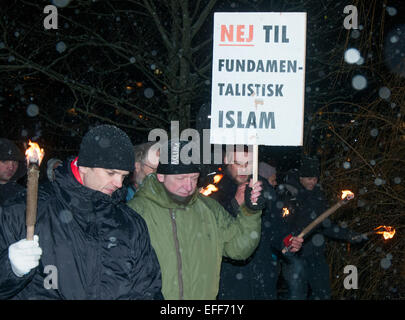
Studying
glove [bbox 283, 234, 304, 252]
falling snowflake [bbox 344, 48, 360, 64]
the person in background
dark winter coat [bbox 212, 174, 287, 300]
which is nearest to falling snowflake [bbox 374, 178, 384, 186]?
falling snowflake [bbox 344, 48, 360, 64]

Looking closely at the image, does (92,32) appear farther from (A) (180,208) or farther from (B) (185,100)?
(A) (180,208)

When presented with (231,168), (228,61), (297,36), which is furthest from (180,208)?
(297,36)

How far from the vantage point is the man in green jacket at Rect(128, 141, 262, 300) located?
3.31m

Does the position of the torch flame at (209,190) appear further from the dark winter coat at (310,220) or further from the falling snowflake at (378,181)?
the falling snowflake at (378,181)

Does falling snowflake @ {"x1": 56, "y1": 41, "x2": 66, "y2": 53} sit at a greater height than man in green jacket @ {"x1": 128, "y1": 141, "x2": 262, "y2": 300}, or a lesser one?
greater

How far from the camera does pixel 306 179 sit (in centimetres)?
594

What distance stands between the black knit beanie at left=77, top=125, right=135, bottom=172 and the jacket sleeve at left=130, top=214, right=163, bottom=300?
39 centimetres

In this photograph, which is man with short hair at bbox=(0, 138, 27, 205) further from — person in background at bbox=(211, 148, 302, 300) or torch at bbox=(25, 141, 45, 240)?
torch at bbox=(25, 141, 45, 240)

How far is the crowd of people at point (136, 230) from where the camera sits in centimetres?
261

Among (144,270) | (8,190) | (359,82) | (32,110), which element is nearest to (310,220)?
(359,82)

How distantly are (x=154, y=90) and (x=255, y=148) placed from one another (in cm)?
563

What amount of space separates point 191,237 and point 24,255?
134 centimetres

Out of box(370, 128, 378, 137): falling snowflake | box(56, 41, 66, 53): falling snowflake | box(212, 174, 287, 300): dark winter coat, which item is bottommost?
box(212, 174, 287, 300): dark winter coat

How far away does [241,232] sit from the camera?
3.54m
